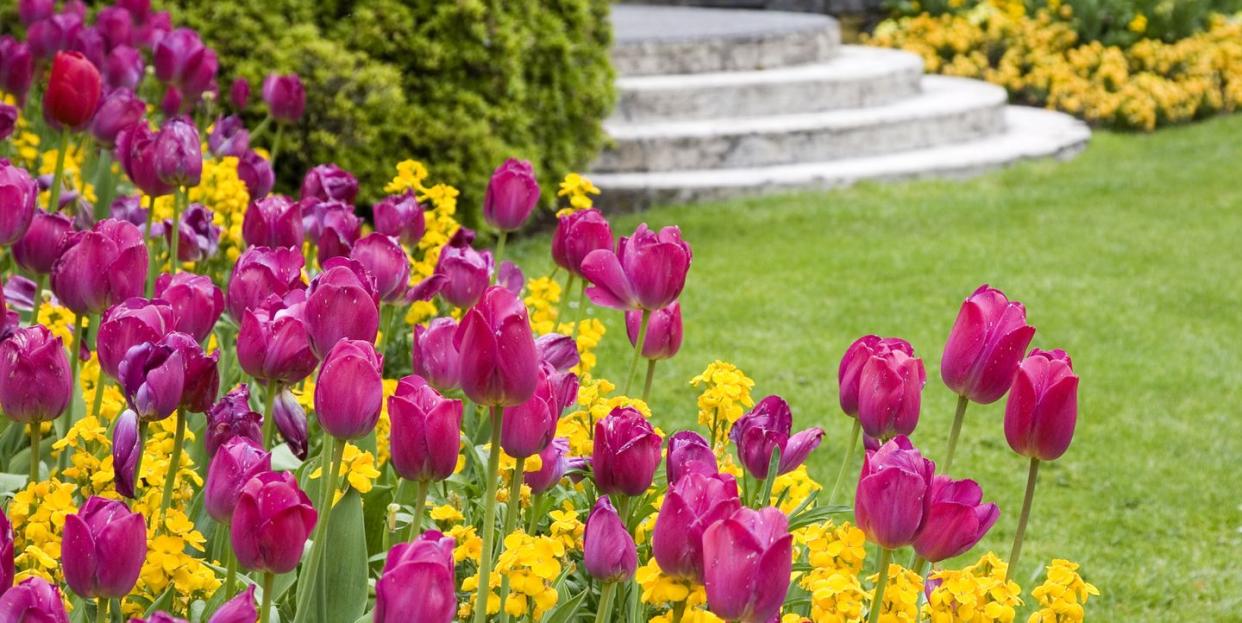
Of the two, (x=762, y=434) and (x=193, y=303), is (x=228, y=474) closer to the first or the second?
(x=193, y=303)

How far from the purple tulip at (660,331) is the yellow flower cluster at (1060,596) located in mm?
714

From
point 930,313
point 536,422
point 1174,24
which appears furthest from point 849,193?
point 536,422

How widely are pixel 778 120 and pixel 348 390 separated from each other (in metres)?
7.19

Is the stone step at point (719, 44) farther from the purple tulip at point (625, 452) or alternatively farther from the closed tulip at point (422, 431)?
the closed tulip at point (422, 431)

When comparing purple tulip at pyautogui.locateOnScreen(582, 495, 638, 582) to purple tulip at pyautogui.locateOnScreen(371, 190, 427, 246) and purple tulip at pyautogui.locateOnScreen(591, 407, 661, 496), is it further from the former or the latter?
purple tulip at pyautogui.locateOnScreen(371, 190, 427, 246)

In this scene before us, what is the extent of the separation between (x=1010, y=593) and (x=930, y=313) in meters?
4.29

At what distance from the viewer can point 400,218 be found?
9.19ft

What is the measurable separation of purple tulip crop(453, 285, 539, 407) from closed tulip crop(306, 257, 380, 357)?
22cm

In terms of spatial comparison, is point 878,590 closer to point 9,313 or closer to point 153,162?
point 9,313

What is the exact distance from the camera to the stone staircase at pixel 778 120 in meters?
8.05

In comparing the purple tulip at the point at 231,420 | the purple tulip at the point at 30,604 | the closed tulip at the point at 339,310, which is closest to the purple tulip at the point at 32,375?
the purple tulip at the point at 231,420

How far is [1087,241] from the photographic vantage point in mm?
7246

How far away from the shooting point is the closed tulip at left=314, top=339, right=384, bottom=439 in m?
1.49

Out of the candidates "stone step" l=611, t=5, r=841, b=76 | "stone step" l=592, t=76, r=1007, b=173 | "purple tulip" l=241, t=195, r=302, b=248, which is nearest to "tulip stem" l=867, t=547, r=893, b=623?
"purple tulip" l=241, t=195, r=302, b=248
